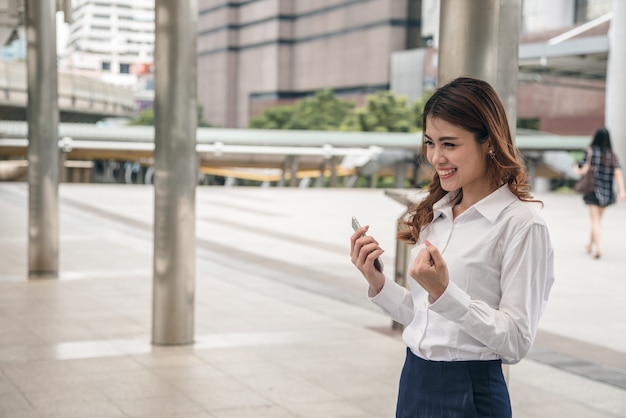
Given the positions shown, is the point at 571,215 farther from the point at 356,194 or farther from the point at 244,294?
the point at 244,294

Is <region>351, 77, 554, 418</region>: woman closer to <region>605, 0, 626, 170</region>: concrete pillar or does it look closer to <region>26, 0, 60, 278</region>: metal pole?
<region>26, 0, 60, 278</region>: metal pole

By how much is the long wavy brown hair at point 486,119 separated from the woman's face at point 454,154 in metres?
0.02

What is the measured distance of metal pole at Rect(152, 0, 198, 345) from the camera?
7383 millimetres

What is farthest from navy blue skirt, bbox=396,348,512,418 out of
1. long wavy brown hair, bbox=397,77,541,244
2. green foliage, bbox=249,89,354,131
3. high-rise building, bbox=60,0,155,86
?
high-rise building, bbox=60,0,155,86

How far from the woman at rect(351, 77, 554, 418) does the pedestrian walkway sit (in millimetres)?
3093

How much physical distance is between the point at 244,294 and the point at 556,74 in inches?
899

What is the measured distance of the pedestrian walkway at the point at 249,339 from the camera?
5812mm

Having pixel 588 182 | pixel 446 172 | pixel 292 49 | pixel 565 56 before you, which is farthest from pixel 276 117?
pixel 446 172

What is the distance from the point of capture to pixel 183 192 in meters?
7.48

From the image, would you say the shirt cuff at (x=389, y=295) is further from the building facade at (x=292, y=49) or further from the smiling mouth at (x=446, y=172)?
the building facade at (x=292, y=49)

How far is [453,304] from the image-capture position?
2285 mm

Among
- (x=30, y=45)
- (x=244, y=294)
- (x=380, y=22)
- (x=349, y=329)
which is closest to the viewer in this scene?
(x=349, y=329)

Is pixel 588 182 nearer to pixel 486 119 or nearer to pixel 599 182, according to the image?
pixel 599 182

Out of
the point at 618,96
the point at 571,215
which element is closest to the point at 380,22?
the point at 618,96
